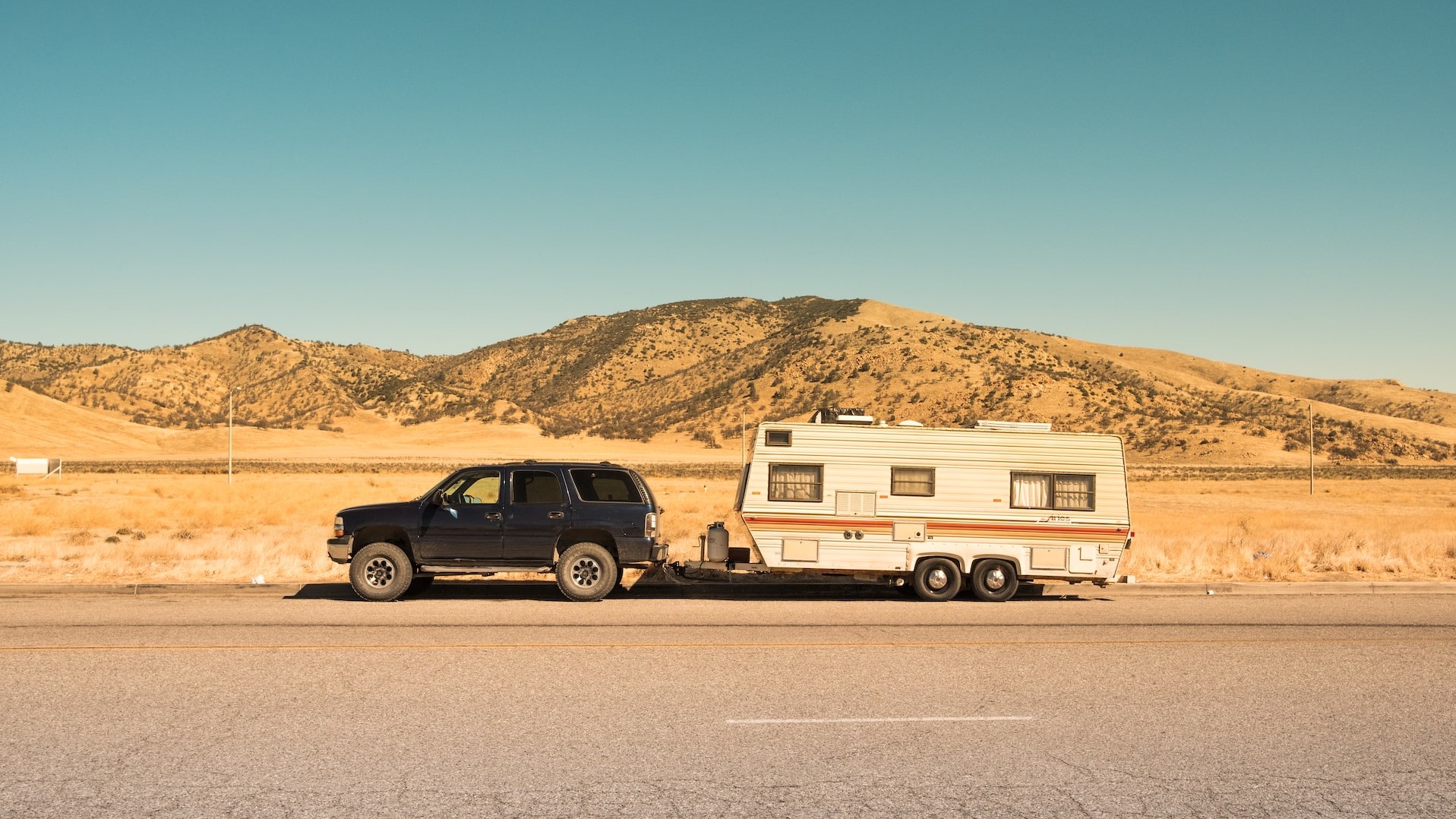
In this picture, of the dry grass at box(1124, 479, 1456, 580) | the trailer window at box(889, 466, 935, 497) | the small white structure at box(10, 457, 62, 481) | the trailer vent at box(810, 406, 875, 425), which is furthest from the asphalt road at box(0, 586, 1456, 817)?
the small white structure at box(10, 457, 62, 481)

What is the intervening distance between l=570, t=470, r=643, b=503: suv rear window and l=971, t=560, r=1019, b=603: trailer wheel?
519 cm

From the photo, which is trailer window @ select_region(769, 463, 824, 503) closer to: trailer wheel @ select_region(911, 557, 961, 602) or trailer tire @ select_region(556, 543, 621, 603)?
trailer wheel @ select_region(911, 557, 961, 602)

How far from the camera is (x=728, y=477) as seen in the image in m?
63.6

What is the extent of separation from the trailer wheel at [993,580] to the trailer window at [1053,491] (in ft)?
3.17

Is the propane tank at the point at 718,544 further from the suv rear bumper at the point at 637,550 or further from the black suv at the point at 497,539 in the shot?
the suv rear bumper at the point at 637,550

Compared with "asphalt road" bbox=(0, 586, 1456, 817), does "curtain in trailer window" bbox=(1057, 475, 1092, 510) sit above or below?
above

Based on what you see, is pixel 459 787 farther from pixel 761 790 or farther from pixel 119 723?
pixel 119 723

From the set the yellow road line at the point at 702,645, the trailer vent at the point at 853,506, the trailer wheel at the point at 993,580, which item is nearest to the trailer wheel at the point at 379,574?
the yellow road line at the point at 702,645

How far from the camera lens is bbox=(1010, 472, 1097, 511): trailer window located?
16453 mm

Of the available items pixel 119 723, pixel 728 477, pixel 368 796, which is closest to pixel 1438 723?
pixel 368 796

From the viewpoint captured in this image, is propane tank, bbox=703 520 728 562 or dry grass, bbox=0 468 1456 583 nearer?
propane tank, bbox=703 520 728 562

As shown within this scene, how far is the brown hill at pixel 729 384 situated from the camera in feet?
324

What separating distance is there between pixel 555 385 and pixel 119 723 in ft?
447

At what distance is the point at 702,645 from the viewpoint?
11.9 metres
